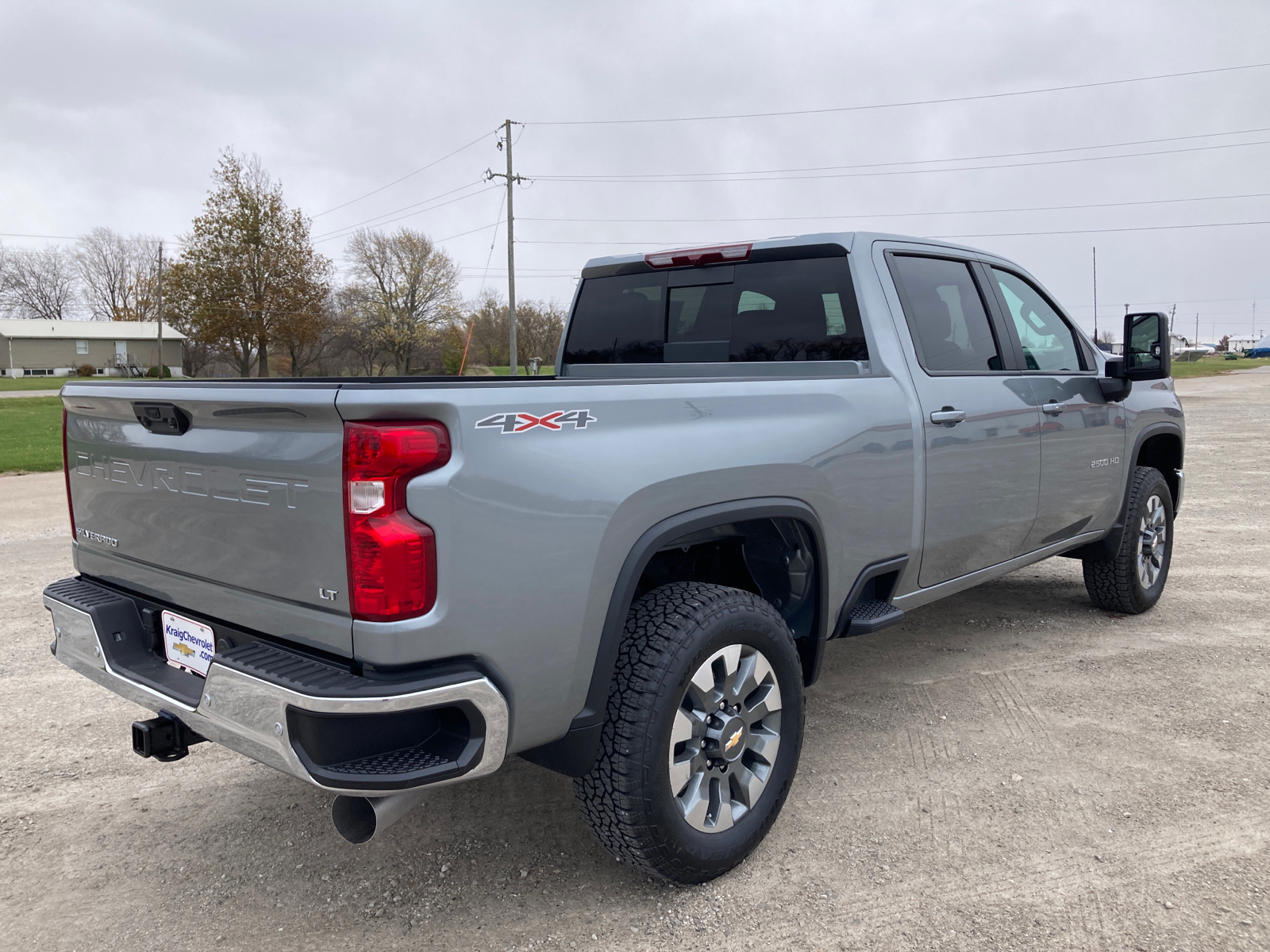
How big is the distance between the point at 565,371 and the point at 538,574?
8.42 feet

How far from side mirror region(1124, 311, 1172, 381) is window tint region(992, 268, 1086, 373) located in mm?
221

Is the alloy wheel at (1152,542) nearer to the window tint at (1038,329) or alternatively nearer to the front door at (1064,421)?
the front door at (1064,421)

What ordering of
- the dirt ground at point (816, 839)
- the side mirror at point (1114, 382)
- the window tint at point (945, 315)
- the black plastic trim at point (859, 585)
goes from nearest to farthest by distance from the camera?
the dirt ground at point (816, 839), the black plastic trim at point (859, 585), the window tint at point (945, 315), the side mirror at point (1114, 382)

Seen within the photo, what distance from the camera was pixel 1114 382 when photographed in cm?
478

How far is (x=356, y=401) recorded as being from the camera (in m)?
2.05

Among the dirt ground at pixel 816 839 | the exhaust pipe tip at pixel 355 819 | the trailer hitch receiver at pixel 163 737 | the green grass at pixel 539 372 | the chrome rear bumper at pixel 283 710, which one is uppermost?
the green grass at pixel 539 372

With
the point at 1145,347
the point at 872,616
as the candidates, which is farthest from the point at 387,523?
the point at 1145,347

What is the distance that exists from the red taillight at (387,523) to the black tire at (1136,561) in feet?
14.4

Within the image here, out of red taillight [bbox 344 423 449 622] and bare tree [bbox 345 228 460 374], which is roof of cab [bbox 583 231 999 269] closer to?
red taillight [bbox 344 423 449 622]

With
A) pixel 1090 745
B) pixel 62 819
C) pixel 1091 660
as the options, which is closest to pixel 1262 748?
pixel 1090 745

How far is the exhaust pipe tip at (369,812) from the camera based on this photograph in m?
2.25

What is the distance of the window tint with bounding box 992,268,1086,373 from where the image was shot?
4.39 metres

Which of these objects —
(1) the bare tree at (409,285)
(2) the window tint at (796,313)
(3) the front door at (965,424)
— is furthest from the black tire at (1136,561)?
(1) the bare tree at (409,285)

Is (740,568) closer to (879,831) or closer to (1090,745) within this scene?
(879,831)
